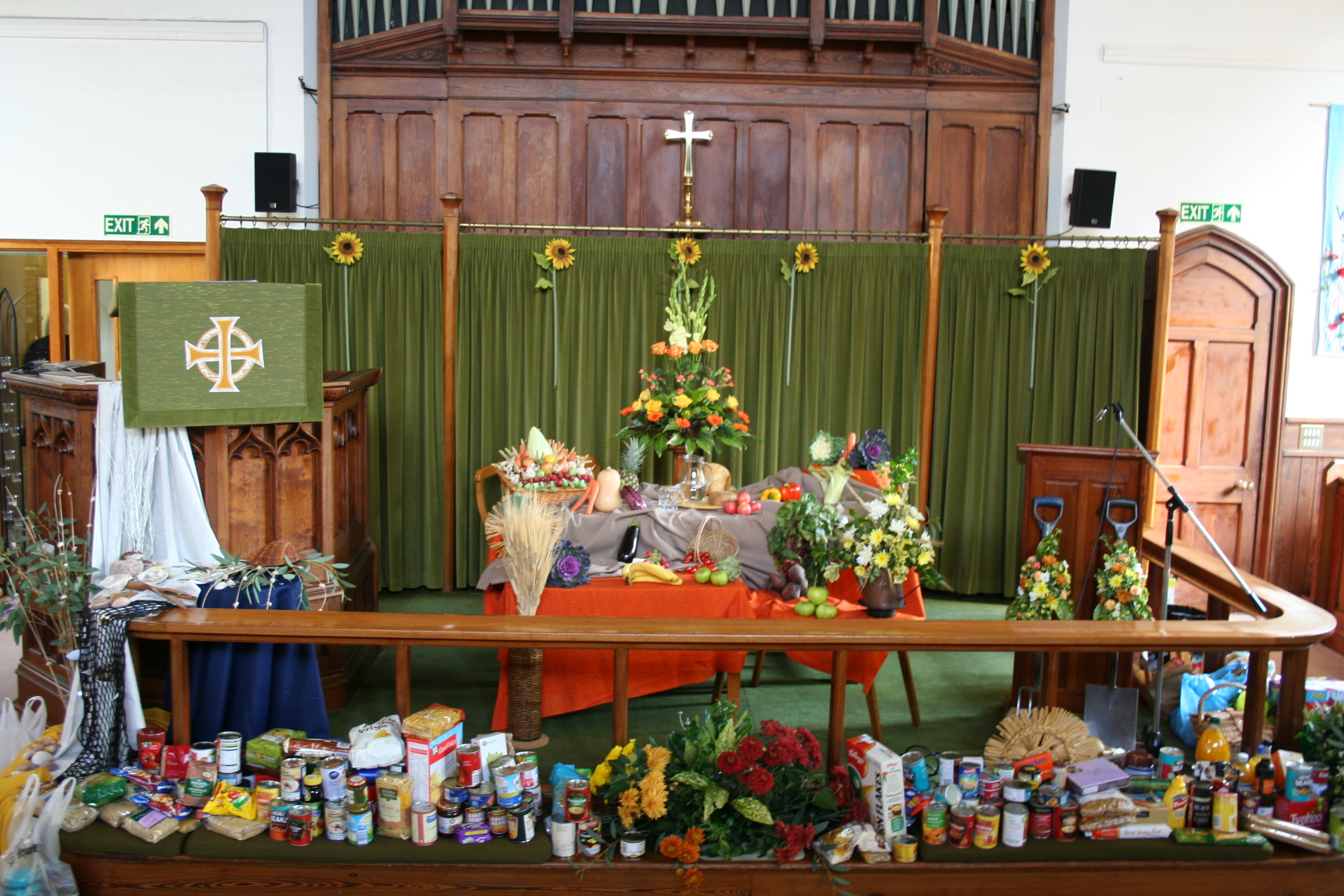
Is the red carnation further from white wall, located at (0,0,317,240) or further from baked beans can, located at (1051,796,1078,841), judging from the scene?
white wall, located at (0,0,317,240)

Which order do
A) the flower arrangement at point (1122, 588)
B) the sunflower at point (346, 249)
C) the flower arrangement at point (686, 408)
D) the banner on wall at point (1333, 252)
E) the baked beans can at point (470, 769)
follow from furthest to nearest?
the banner on wall at point (1333, 252), the sunflower at point (346, 249), the flower arrangement at point (686, 408), the flower arrangement at point (1122, 588), the baked beans can at point (470, 769)

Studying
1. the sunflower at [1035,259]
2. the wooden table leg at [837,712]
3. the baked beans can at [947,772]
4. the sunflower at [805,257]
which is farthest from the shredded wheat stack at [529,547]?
the sunflower at [1035,259]

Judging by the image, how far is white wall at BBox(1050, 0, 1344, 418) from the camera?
6.69 metres

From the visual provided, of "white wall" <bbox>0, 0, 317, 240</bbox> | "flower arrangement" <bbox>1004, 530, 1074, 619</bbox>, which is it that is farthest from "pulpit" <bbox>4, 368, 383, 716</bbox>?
"white wall" <bbox>0, 0, 317, 240</bbox>

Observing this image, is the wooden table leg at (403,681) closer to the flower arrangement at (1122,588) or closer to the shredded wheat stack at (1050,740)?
the shredded wheat stack at (1050,740)

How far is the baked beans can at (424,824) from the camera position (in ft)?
8.35

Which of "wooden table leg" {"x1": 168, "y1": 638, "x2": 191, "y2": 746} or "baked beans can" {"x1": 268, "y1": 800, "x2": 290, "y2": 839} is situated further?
"wooden table leg" {"x1": 168, "y1": 638, "x2": 191, "y2": 746}

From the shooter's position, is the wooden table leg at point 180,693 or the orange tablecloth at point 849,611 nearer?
the wooden table leg at point 180,693

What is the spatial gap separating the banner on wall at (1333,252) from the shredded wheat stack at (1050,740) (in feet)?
16.9

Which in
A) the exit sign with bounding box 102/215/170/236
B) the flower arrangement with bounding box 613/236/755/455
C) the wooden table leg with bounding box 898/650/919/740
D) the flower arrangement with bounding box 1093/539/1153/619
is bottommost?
the wooden table leg with bounding box 898/650/919/740

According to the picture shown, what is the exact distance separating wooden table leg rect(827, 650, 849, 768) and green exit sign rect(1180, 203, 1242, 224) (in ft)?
17.8

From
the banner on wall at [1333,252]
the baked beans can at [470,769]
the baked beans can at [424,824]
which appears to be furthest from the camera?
the banner on wall at [1333,252]

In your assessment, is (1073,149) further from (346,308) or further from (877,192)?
(346,308)

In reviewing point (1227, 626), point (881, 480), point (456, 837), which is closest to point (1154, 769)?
point (1227, 626)
